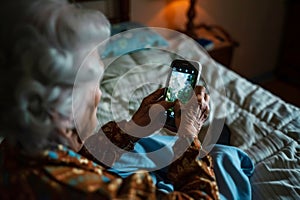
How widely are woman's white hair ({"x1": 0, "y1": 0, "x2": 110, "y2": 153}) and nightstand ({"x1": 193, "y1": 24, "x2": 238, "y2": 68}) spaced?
1.58 m

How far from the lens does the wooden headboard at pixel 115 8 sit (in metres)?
1.99

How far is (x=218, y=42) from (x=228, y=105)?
943mm

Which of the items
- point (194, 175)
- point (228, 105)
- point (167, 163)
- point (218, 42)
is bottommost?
point (218, 42)

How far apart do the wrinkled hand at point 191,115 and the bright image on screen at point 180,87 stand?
44 mm

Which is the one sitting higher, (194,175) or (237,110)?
(194,175)

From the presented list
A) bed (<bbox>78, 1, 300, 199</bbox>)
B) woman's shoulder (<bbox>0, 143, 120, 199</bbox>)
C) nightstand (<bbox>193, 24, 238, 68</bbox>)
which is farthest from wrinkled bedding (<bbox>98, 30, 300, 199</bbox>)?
woman's shoulder (<bbox>0, 143, 120, 199</bbox>)

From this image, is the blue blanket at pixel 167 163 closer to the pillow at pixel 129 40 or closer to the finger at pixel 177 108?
the finger at pixel 177 108

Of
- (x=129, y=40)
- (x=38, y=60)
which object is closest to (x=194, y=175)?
(x=38, y=60)

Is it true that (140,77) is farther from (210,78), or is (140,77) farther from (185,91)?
(185,91)

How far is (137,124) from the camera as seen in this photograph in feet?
2.87

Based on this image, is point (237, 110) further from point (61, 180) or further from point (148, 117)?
point (61, 180)

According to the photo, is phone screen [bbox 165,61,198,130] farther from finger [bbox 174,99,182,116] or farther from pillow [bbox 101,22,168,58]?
pillow [bbox 101,22,168,58]

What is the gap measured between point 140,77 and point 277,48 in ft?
6.08

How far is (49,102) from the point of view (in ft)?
1.89
